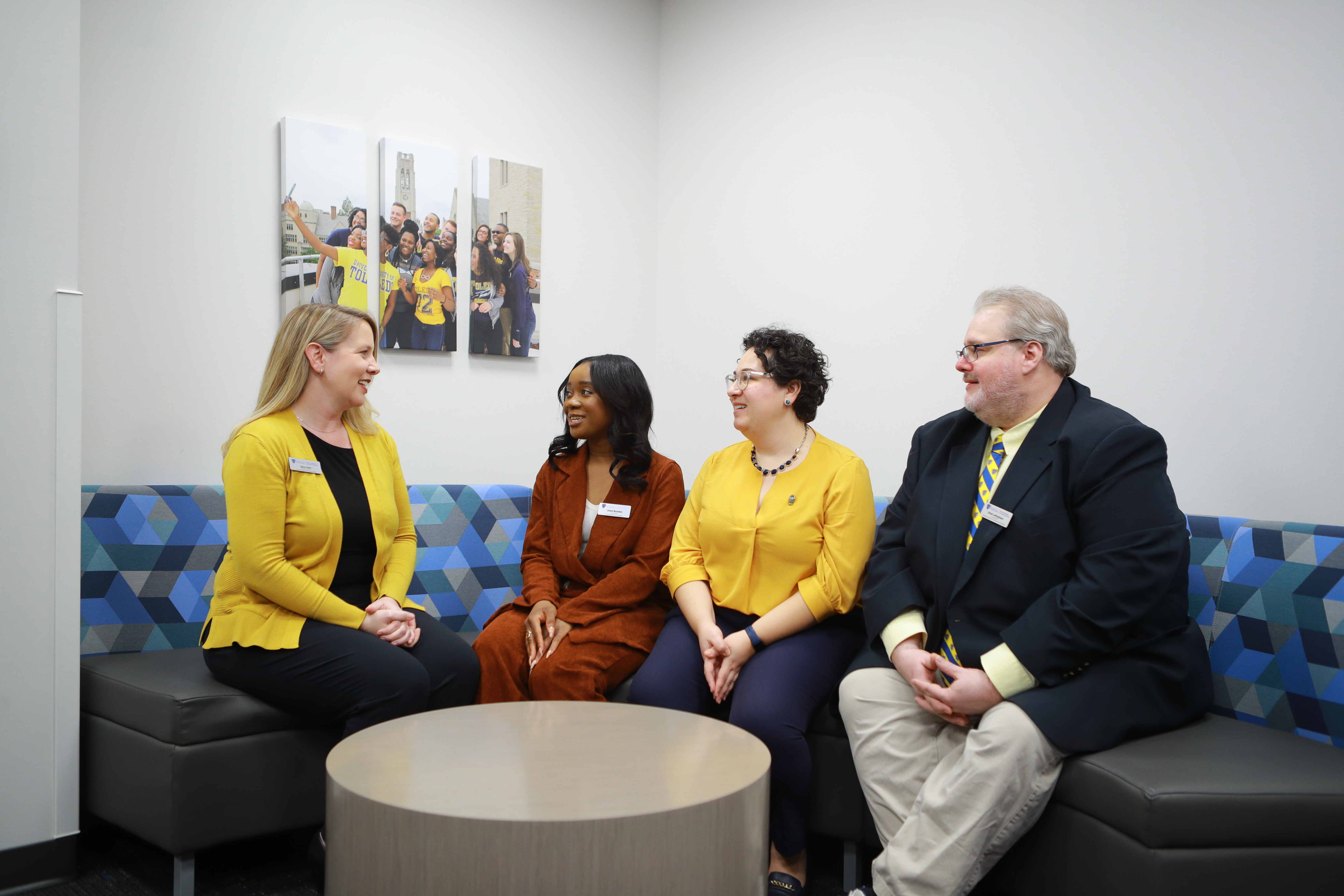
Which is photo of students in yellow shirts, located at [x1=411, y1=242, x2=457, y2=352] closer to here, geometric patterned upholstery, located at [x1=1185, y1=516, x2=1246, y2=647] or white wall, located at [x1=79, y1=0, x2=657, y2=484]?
white wall, located at [x1=79, y1=0, x2=657, y2=484]

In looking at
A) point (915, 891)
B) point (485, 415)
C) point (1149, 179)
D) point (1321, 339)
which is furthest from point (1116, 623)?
point (485, 415)

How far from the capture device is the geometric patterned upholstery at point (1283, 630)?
2.31m

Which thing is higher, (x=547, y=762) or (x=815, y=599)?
(x=815, y=599)

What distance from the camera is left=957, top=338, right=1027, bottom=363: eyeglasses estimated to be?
95.0 inches

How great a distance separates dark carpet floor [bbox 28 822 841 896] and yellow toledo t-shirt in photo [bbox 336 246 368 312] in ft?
6.27

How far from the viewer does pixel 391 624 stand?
267 cm

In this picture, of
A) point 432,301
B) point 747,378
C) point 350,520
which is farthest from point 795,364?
point 432,301

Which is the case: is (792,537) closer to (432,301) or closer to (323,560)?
(323,560)

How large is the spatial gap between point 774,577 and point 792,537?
0.14m

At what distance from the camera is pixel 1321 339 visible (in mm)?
2699

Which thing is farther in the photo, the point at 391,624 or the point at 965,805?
the point at 391,624

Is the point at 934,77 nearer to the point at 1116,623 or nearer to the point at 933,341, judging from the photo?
the point at 933,341

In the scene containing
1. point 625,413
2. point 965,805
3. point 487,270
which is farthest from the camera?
point 487,270

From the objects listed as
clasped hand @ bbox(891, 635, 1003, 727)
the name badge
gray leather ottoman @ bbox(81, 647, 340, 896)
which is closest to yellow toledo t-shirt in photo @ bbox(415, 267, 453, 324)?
the name badge
